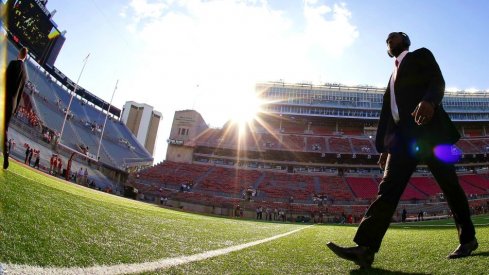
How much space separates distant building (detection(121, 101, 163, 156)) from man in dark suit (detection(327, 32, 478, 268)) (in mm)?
97045

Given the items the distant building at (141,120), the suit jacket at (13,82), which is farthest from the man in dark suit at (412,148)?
the distant building at (141,120)

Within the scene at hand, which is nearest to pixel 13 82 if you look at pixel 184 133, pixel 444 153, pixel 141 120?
pixel 444 153

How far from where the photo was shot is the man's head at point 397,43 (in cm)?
296

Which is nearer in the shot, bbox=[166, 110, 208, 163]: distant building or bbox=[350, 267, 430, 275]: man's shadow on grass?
bbox=[350, 267, 430, 275]: man's shadow on grass

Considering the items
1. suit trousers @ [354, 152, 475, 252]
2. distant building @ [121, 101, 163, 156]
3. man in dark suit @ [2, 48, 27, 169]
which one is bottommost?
suit trousers @ [354, 152, 475, 252]

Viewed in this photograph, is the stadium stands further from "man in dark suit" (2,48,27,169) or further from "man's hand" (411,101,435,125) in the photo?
"man's hand" (411,101,435,125)

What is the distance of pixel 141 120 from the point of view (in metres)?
96.9

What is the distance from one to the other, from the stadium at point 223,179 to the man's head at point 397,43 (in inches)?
43.0

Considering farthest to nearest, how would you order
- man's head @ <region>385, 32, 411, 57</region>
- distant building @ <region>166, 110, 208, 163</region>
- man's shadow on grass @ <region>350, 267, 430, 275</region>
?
1. distant building @ <region>166, 110, 208, 163</region>
2. man's head @ <region>385, 32, 411, 57</region>
3. man's shadow on grass @ <region>350, 267, 430, 275</region>

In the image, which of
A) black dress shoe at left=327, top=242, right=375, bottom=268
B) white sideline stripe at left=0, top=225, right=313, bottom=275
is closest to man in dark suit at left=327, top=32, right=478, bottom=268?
black dress shoe at left=327, top=242, right=375, bottom=268

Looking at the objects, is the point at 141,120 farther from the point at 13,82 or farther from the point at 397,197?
the point at 397,197

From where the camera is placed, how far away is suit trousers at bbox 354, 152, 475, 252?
2.50 meters

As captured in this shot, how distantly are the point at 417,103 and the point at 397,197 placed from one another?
0.87 meters

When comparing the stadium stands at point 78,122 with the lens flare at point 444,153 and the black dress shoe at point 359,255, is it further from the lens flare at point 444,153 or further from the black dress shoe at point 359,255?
the lens flare at point 444,153
